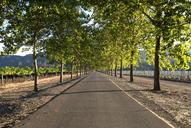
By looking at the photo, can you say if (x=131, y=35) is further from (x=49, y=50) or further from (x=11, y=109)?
(x=11, y=109)

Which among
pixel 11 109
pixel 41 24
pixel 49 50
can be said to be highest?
pixel 41 24

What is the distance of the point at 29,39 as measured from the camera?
30.6 metres

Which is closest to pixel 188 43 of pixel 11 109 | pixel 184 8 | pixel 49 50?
pixel 184 8

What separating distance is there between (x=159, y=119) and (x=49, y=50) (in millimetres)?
19486

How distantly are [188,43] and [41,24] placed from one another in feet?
43.8

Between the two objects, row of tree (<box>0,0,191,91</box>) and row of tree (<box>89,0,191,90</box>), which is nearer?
row of tree (<box>0,0,191,91</box>)

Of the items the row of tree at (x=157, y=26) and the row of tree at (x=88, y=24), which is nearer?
the row of tree at (x=88, y=24)

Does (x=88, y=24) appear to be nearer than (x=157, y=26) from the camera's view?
No

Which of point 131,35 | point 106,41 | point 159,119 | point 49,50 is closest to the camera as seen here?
point 159,119

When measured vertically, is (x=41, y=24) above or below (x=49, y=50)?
above

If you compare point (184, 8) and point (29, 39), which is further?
point (29, 39)

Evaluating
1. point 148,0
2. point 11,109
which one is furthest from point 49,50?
point 11,109

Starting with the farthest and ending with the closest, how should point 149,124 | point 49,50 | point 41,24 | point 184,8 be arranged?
point 49,50, point 41,24, point 184,8, point 149,124

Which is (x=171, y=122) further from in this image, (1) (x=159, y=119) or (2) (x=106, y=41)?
(2) (x=106, y=41)
